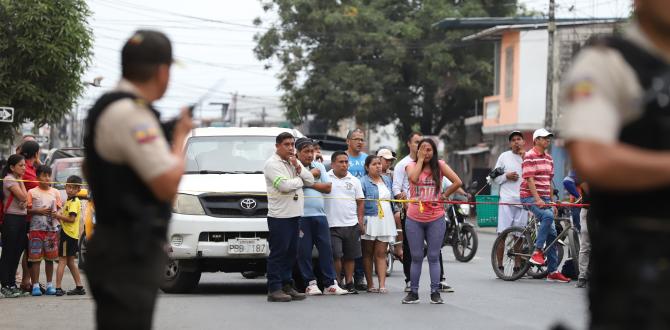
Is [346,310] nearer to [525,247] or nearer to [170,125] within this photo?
[525,247]

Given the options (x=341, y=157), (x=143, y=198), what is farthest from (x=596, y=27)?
(x=143, y=198)

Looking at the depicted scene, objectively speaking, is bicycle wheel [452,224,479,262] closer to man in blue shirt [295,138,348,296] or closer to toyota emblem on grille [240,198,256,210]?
man in blue shirt [295,138,348,296]

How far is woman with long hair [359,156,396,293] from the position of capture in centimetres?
1591

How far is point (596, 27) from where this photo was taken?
49.5m

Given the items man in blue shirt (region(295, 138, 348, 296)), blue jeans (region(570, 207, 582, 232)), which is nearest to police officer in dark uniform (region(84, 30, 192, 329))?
man in blue shirt (region(295, 138, 348, 296))

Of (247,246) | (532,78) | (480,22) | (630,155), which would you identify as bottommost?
(247,246)

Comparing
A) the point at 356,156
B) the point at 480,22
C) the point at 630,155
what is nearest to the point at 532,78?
the point at 480,22

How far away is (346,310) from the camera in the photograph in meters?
13.1

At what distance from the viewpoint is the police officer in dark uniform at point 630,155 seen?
3777mm

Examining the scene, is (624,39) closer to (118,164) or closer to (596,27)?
(118,164)

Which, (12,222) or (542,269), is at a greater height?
(12,222)

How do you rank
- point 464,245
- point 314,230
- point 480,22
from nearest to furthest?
point 314,230 → point 464,245 → point 480,22

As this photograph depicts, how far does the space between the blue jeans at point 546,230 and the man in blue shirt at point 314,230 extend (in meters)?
3.07

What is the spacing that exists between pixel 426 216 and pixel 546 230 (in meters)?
3.50
